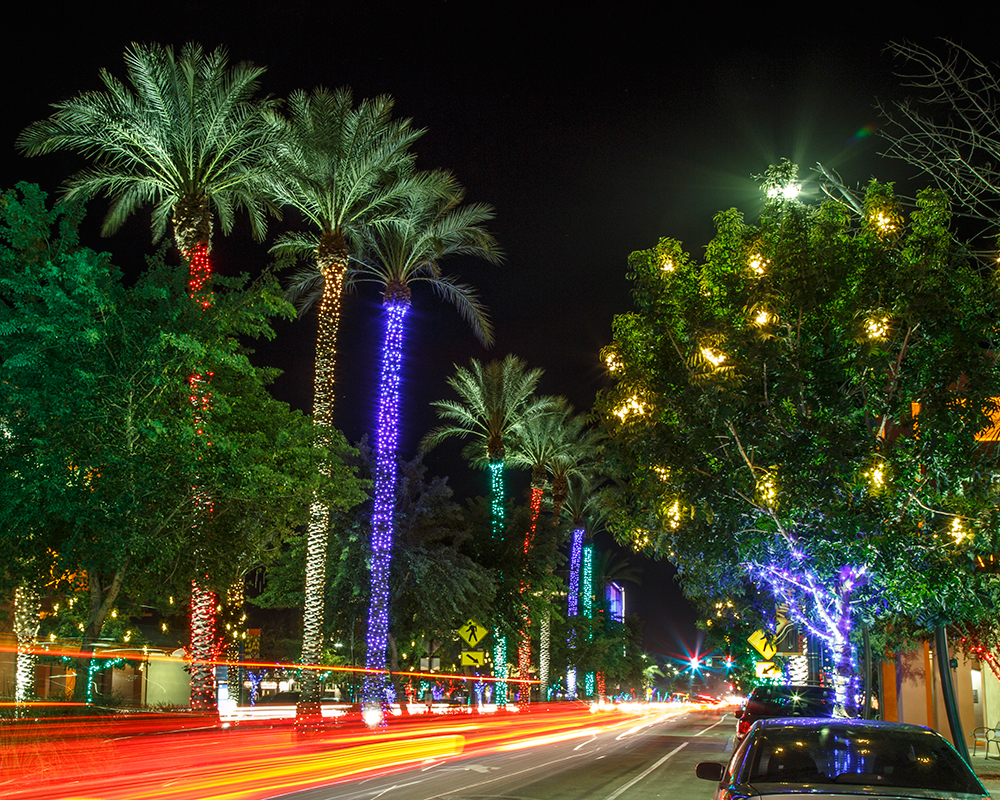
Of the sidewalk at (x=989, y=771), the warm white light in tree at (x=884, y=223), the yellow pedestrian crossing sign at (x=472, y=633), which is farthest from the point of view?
the yellow pedestrian crossing sign at (x=472, y=633)

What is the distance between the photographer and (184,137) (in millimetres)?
24109

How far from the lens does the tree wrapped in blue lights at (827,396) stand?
43.8 ft

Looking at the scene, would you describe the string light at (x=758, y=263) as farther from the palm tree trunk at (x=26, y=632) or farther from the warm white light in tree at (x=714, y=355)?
the palm tree trunk at (x=26, y=632)

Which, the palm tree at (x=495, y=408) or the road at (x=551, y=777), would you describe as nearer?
the road at (x=551, y=777)

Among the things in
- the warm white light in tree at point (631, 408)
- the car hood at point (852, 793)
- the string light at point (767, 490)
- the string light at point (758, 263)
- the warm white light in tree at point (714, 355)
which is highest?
the string light at point (758, 263)

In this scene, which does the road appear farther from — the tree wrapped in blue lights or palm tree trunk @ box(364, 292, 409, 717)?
palm tree trunk @ box(364, 292, 409, 717)

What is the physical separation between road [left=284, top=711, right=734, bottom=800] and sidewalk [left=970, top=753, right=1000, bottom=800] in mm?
4703

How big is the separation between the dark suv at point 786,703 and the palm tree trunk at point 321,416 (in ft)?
39.4

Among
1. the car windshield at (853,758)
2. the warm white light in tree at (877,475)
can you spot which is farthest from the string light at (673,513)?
the car windshield at (853,758)

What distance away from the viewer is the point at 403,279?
3100 centimetres

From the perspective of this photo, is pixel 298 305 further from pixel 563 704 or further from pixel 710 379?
pixel 563 704

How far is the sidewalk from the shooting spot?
1589 cm

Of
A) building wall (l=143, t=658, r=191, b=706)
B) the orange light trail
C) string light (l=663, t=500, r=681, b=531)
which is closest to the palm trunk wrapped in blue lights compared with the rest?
building wall (l=143, t=658, r=191, b=706)

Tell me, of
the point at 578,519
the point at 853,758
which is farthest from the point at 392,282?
the point at 578,519
